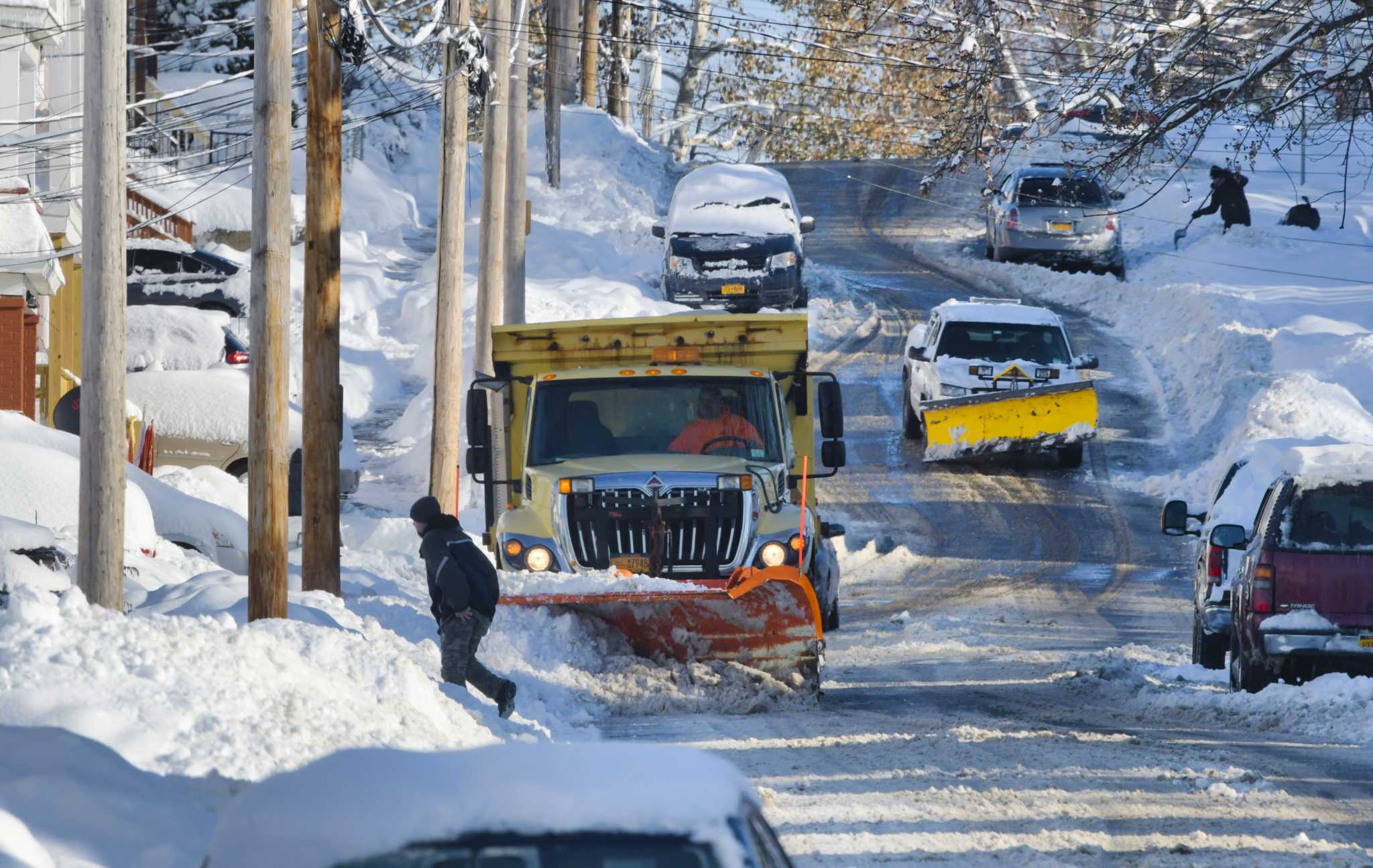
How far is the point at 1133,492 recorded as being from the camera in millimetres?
22391

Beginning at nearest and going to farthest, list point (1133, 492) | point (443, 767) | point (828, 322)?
point (443, 767), point (1133, 492), point (828, 322)

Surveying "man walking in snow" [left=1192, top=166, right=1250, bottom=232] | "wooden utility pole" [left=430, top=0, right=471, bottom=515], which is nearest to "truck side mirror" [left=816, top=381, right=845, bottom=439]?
"wooden utility pole" [left=430, top=0, right=471, bottom=515]

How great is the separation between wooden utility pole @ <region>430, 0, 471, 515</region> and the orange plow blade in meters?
8.16

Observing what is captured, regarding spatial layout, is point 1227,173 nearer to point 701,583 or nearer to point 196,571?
point 701,583

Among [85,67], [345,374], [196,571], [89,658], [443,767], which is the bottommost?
[345,374]

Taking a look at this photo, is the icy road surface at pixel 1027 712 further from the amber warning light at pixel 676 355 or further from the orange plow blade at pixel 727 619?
the amber warning light at pixel 676 355

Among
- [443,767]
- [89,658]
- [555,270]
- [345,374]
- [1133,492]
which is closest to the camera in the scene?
[443,767]

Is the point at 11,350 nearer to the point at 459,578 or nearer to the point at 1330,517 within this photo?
the point at 459,578

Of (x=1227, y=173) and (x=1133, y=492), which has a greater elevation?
(x=1227, y=173)

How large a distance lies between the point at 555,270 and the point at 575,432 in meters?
22.5

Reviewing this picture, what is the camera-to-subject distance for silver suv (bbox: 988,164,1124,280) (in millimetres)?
33219

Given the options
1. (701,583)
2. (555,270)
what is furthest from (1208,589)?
(555,270)

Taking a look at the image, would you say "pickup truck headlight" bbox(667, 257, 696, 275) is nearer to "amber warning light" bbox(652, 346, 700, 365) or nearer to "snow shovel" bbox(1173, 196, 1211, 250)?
"snow shovel" bbox(1173, 196, 1211, 250)

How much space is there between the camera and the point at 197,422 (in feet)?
67.2
